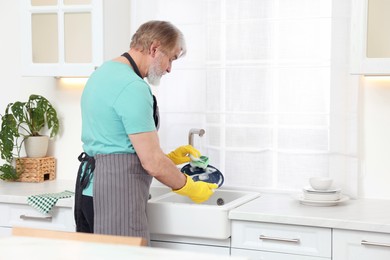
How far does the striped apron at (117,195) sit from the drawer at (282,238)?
0.43 metres

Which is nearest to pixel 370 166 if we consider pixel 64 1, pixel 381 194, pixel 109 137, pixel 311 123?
pixel 381 194

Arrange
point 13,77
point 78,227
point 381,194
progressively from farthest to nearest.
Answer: point 13,77 → point 381,194 → point 78,227

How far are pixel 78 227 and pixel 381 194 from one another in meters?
1.37

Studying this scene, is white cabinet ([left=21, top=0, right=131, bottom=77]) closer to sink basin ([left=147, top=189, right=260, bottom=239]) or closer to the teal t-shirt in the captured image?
the teal t-shirt

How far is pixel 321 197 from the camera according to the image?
291 centimetres

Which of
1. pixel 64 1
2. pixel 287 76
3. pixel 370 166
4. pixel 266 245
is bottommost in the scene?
pixel 266 245

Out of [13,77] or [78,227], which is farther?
[13,77]

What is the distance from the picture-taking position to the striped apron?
259 centimetres

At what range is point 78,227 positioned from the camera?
2756mm

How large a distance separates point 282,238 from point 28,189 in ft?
4.40

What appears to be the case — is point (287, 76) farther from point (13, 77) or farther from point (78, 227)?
point (13, 77)

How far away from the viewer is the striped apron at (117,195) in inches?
102

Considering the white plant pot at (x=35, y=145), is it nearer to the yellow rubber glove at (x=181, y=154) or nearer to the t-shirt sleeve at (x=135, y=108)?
the yellow rubber glove at (x=181, y=154)

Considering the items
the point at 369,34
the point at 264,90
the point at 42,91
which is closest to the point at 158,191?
the point at 264,90
